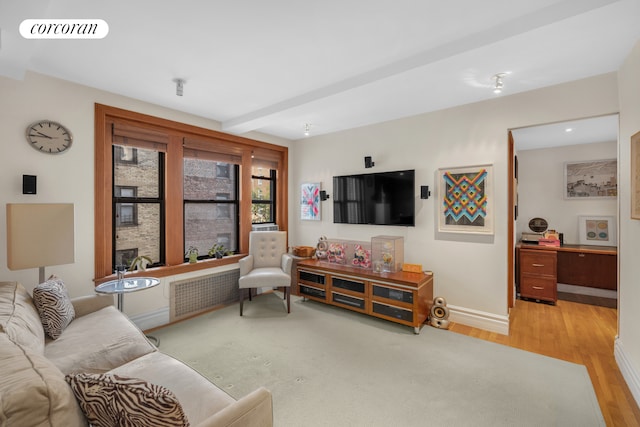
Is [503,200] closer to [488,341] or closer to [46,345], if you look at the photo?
[488,341]

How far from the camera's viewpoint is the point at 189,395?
4.75ft

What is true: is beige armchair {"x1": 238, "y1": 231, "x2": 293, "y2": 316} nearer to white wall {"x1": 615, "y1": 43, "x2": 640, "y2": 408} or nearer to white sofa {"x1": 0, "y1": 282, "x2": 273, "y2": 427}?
white sofa {"x1": 0, "y1": 282, "x2": 273, "y2": 427}

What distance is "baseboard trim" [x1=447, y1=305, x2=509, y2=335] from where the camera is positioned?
312 centimetres

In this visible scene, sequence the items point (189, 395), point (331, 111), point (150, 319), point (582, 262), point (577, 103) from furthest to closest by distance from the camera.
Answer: point (582, 262) → point (331, 111) → point (150, 319) → point (577, 103) → point (189, 395)

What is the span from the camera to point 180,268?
3.61m

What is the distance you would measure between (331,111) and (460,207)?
192 cm

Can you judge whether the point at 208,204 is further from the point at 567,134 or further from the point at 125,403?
the point at 567,134

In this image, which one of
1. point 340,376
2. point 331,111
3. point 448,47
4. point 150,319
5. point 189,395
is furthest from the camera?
point 331,111

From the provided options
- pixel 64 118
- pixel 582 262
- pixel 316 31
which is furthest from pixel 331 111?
pixel 582 262

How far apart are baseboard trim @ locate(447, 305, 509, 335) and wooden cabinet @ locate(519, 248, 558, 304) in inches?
58.0

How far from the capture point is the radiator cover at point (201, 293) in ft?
11.7

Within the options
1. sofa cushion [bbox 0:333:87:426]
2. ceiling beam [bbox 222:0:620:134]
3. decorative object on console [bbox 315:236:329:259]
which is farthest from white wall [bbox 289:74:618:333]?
sofa cushion [bbox 0:333:87:426]

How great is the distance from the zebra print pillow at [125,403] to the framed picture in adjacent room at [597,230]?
5.88m

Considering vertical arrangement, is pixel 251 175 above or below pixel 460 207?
above
